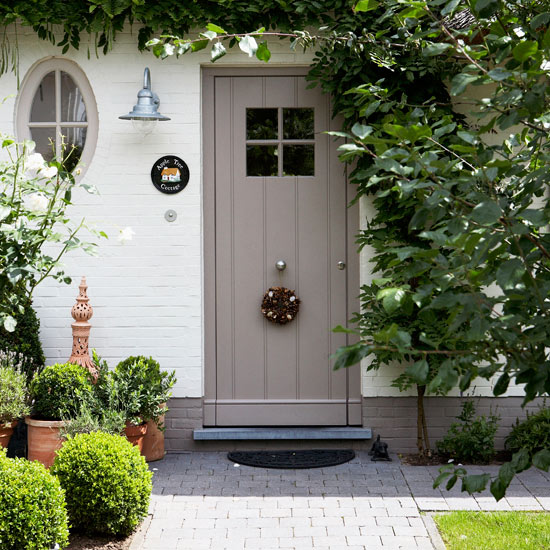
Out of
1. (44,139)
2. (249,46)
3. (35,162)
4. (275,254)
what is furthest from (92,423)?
(249,46)

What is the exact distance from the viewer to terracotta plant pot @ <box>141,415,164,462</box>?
5.73m

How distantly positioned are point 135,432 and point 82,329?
81 cm

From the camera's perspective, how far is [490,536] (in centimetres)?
431

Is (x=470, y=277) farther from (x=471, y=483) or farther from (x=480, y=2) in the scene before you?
(x=480, y=2)

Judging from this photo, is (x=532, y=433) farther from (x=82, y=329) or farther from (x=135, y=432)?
(x=82, y=329)

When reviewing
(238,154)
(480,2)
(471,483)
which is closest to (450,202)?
(480,2)

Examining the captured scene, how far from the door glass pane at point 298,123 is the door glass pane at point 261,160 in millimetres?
159

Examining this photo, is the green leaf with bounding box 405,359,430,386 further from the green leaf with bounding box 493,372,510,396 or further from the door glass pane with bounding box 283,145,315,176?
the door glass pane with bounding box 283,145,315,176

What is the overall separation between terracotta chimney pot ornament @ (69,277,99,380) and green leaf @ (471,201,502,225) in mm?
4292

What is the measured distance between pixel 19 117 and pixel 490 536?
167 inches

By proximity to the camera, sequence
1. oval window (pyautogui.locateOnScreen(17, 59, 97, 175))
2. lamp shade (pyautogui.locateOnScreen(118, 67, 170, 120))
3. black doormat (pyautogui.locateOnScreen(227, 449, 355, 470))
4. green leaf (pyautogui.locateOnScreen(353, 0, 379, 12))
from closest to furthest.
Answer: green leaf (pyautogui.locateOnScreen(353, 0, 379, 12)) → black doormat (pyautogui.locateOnScreen(227, 449, 355, 470)) → lamp shade (pyautogui.locateOnScreen(118, 67, 170, 120)) → oval window (pyautogui.locateOnScreen(17, 59, 97, 175))

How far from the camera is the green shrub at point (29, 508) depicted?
3.63m

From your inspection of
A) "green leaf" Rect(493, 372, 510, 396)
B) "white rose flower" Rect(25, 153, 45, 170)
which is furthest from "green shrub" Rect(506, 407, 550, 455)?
"green leaf" Rect(493, 372, 510, 396)

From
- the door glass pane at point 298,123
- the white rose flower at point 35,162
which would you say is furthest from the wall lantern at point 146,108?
the white rose flower at point 35,162
